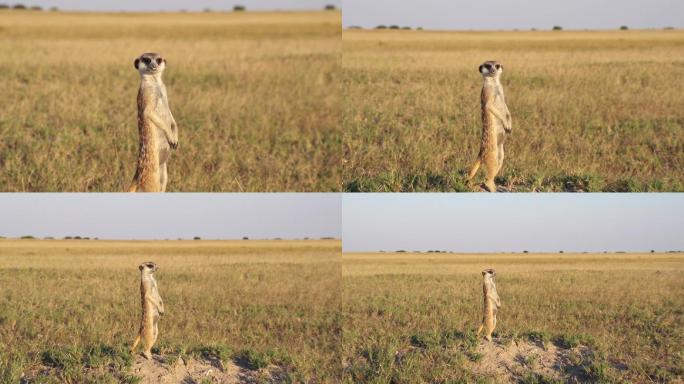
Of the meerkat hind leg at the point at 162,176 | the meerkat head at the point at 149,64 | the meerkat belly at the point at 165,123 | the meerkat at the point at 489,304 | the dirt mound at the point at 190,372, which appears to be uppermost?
the meerkat head at the point at 149,64

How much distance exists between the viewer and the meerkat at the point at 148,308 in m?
9.16

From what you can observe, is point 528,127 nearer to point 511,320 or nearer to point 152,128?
point 511,320

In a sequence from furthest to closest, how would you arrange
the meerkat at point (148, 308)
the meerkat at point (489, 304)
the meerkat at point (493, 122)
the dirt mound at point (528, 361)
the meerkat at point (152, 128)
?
the meerkat at point (489, 304), the dirt mound at point (528, 361), the meerkat at point (148, 308), the meerkat at point (493, 122), the meerkat at point (152, 128)

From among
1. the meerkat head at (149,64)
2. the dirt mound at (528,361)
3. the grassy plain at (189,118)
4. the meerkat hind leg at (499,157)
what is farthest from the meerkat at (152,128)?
the dirt mound at (528,361)

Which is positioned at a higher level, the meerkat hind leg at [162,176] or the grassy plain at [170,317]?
the meerkat hind leg at [162,176]

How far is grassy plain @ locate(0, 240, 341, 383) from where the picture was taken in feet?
30.9

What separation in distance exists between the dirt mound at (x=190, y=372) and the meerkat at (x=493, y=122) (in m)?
3.82

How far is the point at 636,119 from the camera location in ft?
40.5

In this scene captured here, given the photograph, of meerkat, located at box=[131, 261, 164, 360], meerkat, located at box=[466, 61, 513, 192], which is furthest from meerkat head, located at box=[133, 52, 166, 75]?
meerkat, located at box=[466, 61, 513, 192]

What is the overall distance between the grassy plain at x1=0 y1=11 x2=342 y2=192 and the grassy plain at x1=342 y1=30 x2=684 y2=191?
85cm

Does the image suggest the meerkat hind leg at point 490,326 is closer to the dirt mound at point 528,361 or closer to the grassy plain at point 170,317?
the dirt mound at point 528,361

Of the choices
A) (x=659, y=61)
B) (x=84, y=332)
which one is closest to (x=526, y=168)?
(x=84, y=332)

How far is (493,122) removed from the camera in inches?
339

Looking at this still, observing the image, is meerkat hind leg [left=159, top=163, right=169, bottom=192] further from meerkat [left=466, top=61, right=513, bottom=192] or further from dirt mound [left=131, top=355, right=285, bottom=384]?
meerkat [left=466, top=61, right=513, bottom=192]
